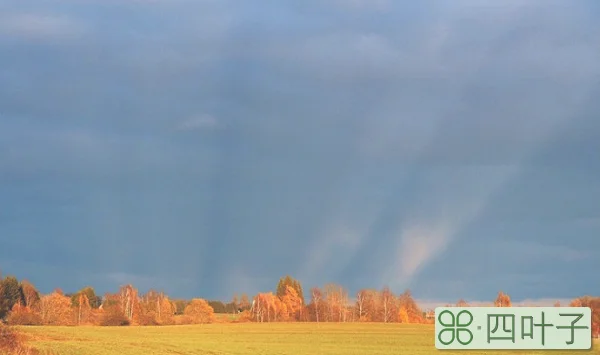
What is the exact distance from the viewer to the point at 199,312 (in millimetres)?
186500

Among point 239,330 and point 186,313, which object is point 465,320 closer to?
point 239,330

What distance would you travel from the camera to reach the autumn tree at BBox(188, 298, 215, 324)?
18000cm

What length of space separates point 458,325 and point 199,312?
5567 inches

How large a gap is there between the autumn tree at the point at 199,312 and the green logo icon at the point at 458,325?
416 ft

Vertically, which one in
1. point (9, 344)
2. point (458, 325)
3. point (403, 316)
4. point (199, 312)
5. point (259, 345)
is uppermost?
point (458, 325)

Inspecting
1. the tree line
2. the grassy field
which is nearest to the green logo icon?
the grassy field

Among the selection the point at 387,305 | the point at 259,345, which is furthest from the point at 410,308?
the point at 259,345

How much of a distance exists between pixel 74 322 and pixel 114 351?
91.6 metres

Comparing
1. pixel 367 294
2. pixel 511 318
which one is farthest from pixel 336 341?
pixel 367 294

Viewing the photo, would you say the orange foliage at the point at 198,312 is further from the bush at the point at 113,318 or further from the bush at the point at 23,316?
the bush at the point at 23,316

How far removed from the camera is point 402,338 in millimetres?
109188

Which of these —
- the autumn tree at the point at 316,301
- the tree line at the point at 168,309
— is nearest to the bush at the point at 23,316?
the tree line at the point at 168,309

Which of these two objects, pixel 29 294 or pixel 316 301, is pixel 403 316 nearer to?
pixel 316 301

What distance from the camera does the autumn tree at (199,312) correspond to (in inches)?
7087
